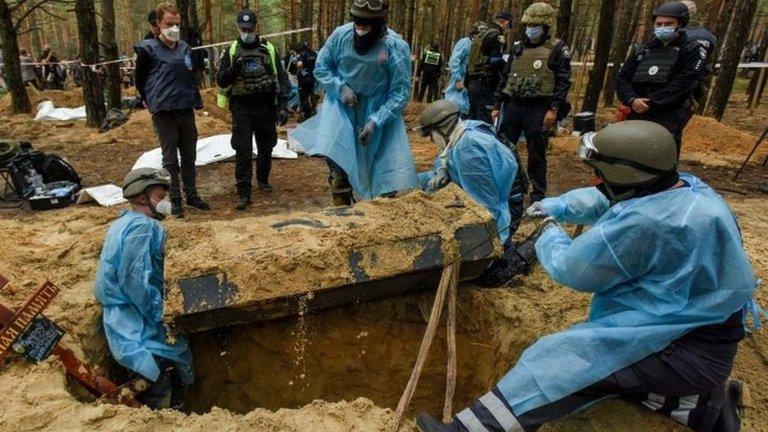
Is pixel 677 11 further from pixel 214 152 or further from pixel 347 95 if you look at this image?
pixel 214 152

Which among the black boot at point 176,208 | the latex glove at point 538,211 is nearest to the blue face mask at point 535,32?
the latex glove at point 538,211

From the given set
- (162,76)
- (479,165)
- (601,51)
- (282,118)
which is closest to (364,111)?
(479,165)

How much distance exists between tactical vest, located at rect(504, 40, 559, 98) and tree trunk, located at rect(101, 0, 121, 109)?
27.1 feet

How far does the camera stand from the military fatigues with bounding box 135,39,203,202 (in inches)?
194

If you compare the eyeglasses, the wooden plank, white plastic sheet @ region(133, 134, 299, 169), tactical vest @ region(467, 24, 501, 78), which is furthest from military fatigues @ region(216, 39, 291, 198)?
the wooden plank

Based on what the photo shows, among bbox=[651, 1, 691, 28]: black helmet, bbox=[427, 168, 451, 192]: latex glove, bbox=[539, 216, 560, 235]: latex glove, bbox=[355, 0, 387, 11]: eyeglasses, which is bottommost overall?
bbox=[427, 168, 451, 192]: latex glove

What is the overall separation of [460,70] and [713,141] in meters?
4.87

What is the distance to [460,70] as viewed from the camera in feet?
27.2

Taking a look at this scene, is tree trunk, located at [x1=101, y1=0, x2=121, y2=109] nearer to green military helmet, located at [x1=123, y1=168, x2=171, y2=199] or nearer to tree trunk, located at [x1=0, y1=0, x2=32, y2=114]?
tree trunk, located at [x1=0, y1=0, x2=32, y2=114]

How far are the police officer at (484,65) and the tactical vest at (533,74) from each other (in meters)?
1.92

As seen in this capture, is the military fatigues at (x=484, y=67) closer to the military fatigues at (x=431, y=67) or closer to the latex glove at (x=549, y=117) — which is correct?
the latex glove at (x=549, y=117)

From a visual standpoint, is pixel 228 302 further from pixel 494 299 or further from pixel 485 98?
pixel 485 98

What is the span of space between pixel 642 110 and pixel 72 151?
832 centimetres

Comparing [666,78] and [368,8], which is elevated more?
[368,8]
